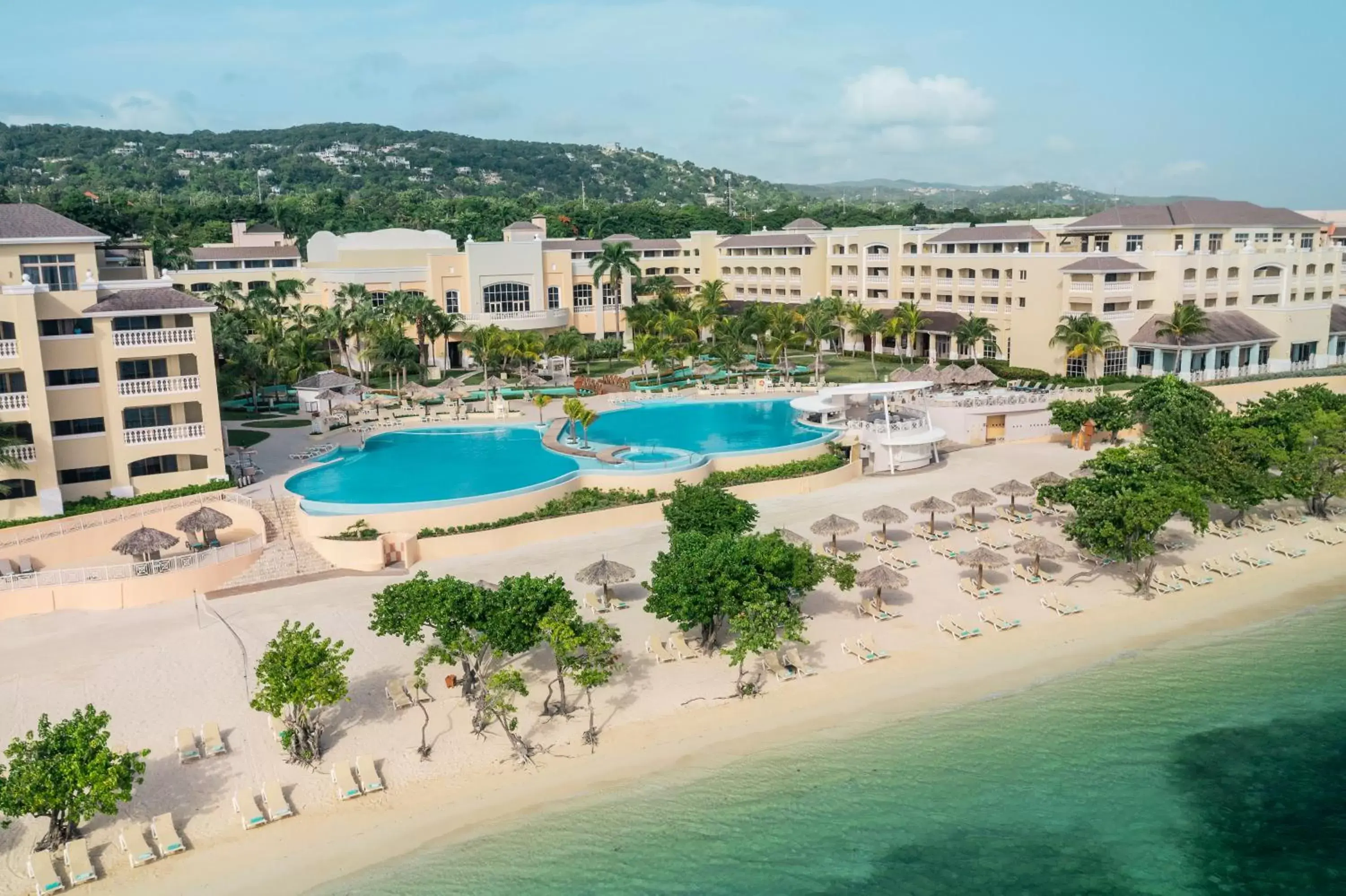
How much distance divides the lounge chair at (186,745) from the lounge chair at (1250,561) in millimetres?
30988

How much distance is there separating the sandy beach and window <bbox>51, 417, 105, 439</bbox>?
9.42 metres

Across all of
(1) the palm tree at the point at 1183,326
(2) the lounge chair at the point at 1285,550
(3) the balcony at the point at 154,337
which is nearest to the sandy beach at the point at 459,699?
(2) the lounge chair at the point at 1285,550

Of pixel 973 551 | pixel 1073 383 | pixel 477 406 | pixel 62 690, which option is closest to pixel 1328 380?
pixel 1073 383

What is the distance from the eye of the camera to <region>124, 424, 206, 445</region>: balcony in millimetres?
37625

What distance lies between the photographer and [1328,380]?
5988cm

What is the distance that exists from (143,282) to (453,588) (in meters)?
23.9

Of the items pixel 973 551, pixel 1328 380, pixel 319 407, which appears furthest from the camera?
pixel 1328 380

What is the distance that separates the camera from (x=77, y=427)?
37.0 m

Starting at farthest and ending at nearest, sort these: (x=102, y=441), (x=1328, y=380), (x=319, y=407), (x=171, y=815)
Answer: (x=1328, y=380) < (x=319, y=407) < (x=102, y=441) < (x=171, y=815)

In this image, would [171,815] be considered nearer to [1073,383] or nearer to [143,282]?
[143,282]

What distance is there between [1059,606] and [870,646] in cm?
650

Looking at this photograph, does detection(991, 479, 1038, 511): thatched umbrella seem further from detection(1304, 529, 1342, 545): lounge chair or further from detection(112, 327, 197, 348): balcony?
detection(112, 327, 197, 348): balcony

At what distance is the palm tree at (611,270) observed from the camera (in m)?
76.2

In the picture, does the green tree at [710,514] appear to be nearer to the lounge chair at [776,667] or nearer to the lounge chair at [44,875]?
the lounge chair at [776,667]
